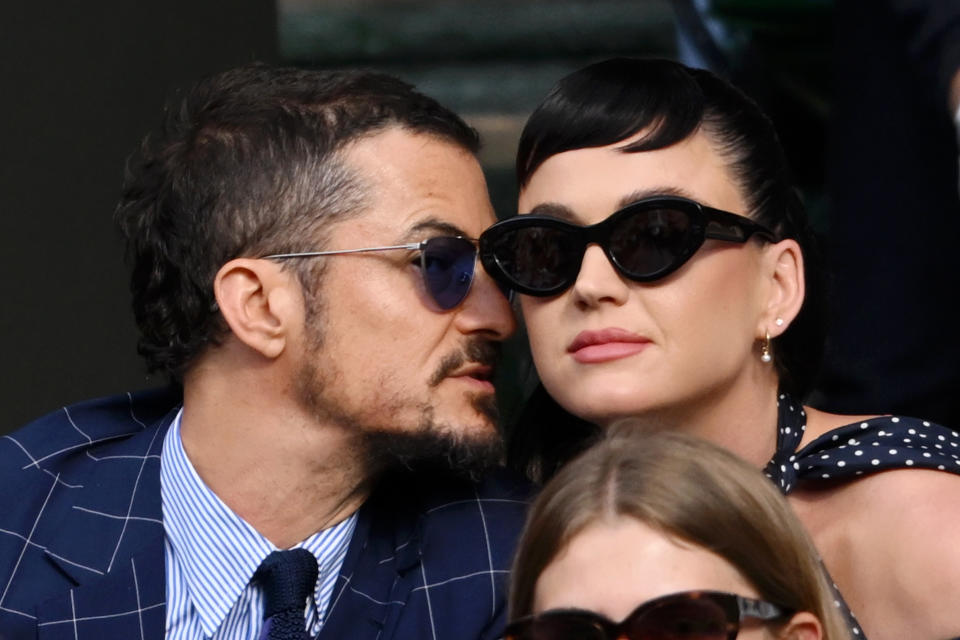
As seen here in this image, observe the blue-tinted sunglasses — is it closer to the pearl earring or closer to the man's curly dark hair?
the man's curly dark hair

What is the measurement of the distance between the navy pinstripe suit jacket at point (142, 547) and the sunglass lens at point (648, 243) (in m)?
0.58

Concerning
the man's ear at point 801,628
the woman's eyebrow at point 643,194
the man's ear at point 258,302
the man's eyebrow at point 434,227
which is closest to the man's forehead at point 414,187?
the man's eyebrow at point 434,227

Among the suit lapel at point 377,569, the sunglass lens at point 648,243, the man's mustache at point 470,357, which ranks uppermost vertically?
the sunglass lens at point 648,243

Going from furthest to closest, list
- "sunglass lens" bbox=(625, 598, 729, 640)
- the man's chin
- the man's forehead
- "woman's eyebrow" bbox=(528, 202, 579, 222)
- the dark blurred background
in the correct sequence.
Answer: the dark blurred background < the man's forehead < the man's chin < "woman's eyebrow" bbox=(528, 202, 579, 222) < "sunglass lens" bbox=(625, 598, 729, 640)

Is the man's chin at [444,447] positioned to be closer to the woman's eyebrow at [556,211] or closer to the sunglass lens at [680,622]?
the woman's eyebrow at [556,211]

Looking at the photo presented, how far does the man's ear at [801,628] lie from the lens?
6.71ft

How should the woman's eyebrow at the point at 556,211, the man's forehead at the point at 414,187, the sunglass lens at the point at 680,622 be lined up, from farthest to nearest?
the man's forehead at the point at 414,187 < the woman's eyebrow at the point at 556,211 < the sunglass lens at the point at 680,622

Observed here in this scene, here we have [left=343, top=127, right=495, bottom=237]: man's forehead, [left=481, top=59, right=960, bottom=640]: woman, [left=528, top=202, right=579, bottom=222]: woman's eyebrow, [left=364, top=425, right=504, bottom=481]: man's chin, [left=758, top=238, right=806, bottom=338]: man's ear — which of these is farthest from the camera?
[left=343, top=127, right=495, bottom=237]: man's forehead

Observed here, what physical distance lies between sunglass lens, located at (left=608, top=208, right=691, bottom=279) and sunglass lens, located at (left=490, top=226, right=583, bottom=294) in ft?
0.25

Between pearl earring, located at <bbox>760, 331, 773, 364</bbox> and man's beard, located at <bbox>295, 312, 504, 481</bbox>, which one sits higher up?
pearl earring, located at <bbox>760, 331, 773, 364</bbox>

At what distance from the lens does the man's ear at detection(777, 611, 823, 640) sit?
204 centimetres

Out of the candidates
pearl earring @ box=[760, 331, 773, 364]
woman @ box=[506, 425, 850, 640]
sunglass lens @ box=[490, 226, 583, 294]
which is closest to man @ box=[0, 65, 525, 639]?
sunglass lens @ box=[490, 226, 583, 294]

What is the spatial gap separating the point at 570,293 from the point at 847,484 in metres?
0.54

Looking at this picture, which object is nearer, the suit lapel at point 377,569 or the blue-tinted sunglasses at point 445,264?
the suit lapel at point 377,569
